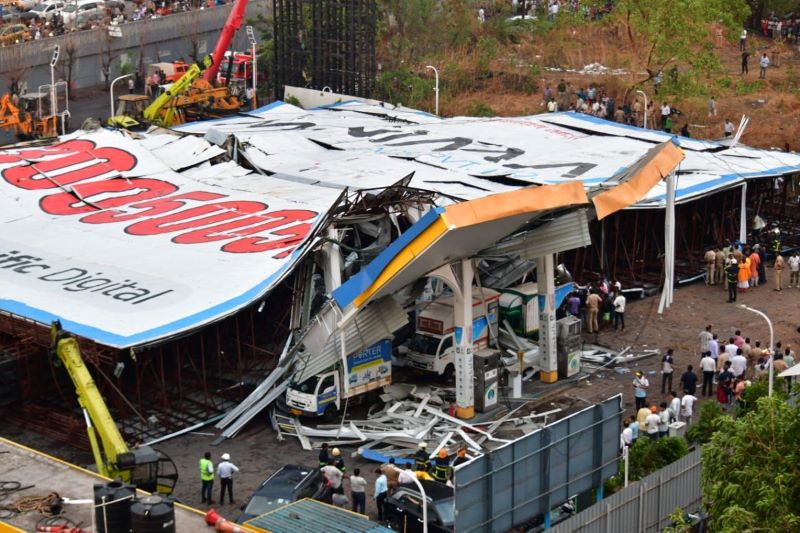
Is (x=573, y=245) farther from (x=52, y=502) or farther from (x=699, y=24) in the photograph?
(x=699, y=24)

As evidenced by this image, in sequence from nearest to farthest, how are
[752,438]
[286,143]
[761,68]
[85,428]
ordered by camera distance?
[752,438]
[85,428]
[286,143]
[761,68]

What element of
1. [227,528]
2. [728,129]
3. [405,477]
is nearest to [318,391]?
[405,477]

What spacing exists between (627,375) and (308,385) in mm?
8742

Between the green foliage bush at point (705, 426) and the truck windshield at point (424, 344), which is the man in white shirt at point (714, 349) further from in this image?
the truck windshield at point (424, 344)

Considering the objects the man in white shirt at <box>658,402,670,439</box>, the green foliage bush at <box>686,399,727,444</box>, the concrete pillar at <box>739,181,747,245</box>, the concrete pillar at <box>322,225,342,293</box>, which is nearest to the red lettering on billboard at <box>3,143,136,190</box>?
the concrete pillar at <box>322,225,342,293</box>

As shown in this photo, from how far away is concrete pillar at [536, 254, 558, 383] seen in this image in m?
36.6

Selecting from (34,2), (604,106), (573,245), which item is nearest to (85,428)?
(573,245)

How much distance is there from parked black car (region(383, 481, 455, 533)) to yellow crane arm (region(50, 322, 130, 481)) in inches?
208

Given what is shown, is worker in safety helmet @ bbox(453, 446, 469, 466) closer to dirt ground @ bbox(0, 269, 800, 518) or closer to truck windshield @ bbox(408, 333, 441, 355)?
dirt ground @ bbox(0, 269, 800, 518)

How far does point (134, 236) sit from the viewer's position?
38875 mm

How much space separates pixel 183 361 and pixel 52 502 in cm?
1326

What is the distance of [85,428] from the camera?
3312 cm

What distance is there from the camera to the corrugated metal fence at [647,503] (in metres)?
26.1

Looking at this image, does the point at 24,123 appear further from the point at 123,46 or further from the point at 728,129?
the point at 728,129
